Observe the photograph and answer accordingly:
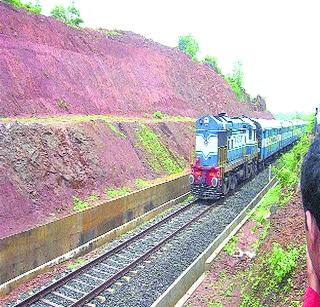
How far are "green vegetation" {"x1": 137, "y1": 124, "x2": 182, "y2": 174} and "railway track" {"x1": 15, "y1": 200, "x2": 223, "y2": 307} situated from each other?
8.25m

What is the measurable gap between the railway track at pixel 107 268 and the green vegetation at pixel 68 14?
2802 centimetres

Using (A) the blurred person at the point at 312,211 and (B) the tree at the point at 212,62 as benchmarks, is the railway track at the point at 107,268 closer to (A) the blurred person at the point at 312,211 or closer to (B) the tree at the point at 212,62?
(A) the blurred person at the point at 312,211

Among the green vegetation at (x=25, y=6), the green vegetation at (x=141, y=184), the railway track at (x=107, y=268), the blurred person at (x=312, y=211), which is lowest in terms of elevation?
the railway track at (x=107, y=268)

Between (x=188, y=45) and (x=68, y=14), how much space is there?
84.0 ft

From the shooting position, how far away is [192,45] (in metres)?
63.5

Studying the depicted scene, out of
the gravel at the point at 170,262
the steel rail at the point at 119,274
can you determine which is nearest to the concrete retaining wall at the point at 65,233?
the steel rail at the point at 119,274

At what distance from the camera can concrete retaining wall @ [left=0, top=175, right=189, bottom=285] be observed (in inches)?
456

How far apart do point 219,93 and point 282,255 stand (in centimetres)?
4769

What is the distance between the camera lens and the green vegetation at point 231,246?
12.9 metres

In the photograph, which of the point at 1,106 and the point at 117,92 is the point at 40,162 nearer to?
the point at 1,106

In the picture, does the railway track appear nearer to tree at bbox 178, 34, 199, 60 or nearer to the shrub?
the shrub

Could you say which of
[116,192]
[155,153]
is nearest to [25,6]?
[155,153]

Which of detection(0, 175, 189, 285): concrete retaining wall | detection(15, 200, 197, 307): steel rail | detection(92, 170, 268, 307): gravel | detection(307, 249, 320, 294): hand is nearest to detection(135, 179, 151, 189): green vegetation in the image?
detection(0, 175, 189, 285): concrete retaining wall

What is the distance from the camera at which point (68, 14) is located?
136ft
